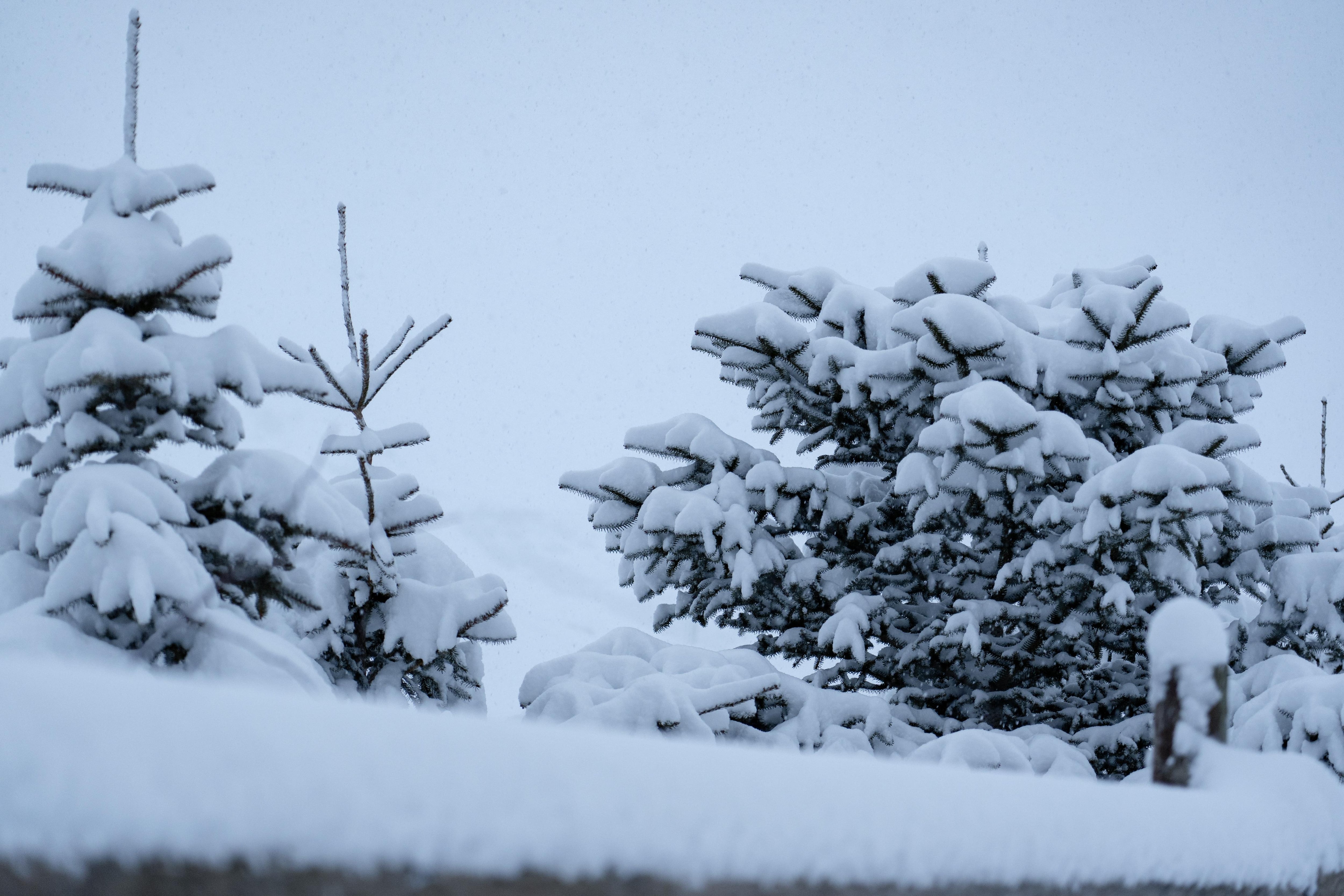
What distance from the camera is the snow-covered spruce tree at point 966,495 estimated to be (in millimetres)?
5926

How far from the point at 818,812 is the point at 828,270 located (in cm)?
626

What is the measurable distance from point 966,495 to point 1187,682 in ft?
11.2

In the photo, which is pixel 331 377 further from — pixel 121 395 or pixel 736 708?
pixel 736 708

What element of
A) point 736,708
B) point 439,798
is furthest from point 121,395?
point 736,708

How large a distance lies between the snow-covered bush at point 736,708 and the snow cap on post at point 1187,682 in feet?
6.44

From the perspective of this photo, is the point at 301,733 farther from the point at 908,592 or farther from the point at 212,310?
the point at 908,592

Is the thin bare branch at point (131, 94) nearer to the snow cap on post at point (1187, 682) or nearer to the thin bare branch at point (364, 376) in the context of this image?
the thin bare branch at point (364, 376)

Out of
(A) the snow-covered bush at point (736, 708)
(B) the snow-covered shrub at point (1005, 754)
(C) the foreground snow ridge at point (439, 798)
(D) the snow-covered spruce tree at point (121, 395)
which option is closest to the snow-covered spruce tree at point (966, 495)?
(A) the snow-covered bush at point (736, 708)

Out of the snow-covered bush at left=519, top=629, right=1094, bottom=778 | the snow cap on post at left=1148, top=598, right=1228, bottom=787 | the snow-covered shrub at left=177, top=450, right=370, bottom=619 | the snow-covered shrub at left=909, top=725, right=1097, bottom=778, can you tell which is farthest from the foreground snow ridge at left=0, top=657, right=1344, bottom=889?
the snow-covered shrub at left=909, top=725, right=1097, bottom=778

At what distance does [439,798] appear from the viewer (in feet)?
3.88

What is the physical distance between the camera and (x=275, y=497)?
332 cm

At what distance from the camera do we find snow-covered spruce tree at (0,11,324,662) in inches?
112

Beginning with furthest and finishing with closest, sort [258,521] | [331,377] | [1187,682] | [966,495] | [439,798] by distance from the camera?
[966,495], [331,377], [258,521], [1187,682], [439,798]

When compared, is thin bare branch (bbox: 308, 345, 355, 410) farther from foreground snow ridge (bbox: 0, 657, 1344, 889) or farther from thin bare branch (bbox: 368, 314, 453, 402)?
foreground snow ridge (bbox: 0, 657, 1344, 889)
